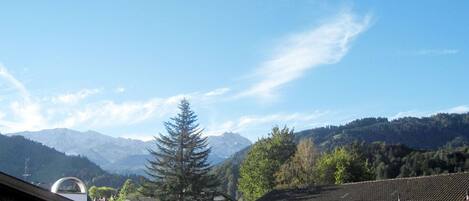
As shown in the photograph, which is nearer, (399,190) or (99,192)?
(399,190)

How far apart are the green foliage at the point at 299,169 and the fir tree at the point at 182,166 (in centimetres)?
1082

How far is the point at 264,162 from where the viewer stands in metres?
69.4

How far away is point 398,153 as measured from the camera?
126 metres

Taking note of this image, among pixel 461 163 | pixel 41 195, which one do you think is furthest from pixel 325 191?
pixel 461 163

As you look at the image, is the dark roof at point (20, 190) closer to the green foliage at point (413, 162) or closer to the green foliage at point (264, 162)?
the green foliage at point (264, 162)

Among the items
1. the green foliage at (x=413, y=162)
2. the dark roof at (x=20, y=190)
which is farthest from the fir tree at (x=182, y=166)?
the green foliage at (x=413, y=162)

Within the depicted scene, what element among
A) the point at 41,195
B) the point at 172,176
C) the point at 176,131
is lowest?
the point at 41,195

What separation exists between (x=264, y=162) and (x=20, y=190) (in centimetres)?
6019

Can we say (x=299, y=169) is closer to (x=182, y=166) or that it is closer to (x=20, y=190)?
(x=182, y=166)

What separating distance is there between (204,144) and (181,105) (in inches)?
190

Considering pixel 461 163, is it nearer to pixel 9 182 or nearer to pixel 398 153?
pixel 398 153

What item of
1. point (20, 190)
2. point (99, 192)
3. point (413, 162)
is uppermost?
point (413, 162)

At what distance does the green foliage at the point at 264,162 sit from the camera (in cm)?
6919

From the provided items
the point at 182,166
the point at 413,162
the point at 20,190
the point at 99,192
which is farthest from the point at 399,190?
the point at 99,192
